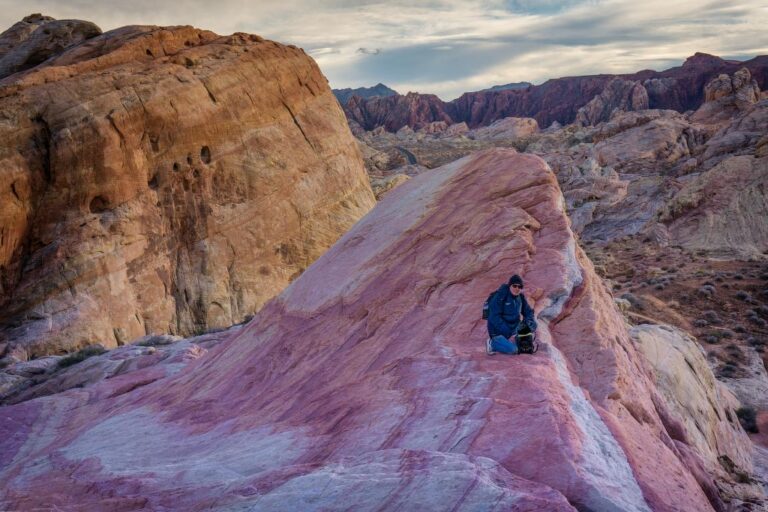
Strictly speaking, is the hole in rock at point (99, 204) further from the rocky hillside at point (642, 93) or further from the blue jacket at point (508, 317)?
the rocky hillside at point (642, 93)

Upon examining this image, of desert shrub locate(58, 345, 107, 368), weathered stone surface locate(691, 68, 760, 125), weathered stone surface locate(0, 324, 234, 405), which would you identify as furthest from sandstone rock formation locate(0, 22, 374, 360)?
weathered stone surface locate(691, 68, 760, 125)

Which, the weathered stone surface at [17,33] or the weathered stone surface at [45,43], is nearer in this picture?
the weathered stone surface at [45,43]

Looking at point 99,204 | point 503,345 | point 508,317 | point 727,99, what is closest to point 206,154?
point 99,204

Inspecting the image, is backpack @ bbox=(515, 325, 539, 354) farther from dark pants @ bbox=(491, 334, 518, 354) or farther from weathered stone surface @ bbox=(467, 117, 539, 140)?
weathered stone surface @ bbox=(467, 117, 539, 140)

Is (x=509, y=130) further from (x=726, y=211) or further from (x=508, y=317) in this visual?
(x=508, y=317)

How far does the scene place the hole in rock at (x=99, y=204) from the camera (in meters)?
23.9

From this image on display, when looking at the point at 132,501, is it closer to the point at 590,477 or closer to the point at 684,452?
the point at 590,477

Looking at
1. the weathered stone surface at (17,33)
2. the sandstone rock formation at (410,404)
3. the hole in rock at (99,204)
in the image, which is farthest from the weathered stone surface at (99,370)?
the weathered stone surface at (17,33)

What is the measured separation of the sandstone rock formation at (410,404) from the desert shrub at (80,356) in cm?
355

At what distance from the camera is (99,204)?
24.0 metres

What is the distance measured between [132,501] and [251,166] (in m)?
20.4

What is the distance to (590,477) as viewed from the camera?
641 centimetres

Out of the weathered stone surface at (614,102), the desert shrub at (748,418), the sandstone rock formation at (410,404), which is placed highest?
the weathered stone surface at (614,102)

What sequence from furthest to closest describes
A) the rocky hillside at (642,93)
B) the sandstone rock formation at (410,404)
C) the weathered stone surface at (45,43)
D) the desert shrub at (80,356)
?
the rocky hillside at (642,93) < the weathered stone surface at (45,43) < the desert shrub at (80,356) < the sandstone rock formation at (410,404)
